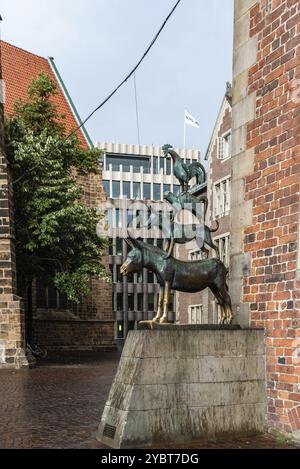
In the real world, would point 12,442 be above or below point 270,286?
below

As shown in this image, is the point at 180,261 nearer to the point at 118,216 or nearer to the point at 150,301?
the point at 118,216

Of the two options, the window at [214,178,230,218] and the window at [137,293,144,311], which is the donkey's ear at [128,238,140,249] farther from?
the window at [137,293,144,311]

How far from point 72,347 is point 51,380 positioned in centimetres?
1785

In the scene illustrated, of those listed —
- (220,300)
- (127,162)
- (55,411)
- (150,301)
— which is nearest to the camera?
(220,300)

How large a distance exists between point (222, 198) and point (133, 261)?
26.8 meters

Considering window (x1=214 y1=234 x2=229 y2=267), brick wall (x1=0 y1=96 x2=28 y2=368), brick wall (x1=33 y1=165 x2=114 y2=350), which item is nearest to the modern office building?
brick wall (x1=33 y1=165 x2=114 y2=350)

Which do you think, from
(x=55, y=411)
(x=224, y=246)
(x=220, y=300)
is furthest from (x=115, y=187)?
(x=220, y=300)

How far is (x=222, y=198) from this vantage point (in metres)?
33.7

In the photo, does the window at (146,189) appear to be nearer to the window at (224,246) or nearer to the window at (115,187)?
the window at (115,187)

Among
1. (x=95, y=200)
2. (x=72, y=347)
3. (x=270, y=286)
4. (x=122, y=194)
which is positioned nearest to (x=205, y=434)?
(x=270, y=286)

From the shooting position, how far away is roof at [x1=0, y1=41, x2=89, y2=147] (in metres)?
34.9

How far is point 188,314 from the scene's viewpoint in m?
38.3

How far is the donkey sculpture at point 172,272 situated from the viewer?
7.32m

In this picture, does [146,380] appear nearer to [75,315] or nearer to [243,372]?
[243,372]
